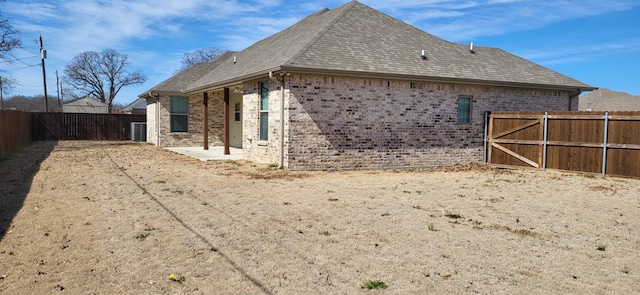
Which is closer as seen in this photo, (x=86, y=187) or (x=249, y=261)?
(x=249, y=261)

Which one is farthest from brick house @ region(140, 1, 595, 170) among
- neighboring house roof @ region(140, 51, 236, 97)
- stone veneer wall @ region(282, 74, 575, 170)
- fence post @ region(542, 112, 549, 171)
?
neighboring house roof @ region(140, 51, 236, 97)

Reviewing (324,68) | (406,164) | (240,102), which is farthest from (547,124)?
(240,102)

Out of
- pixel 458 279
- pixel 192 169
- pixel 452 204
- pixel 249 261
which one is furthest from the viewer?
pixel 192 169

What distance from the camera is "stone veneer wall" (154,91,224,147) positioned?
22062 millimetres

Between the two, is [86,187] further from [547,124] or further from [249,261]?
[547,124]

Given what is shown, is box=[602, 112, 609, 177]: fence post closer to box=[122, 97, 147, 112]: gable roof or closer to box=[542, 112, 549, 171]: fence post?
box=[542, 112, 549, 171]: fence post

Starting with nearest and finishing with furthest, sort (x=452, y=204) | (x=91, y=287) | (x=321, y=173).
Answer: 1. (x=91, y=287)
2. (x=452, y=204)
3. (x=321, y=173)

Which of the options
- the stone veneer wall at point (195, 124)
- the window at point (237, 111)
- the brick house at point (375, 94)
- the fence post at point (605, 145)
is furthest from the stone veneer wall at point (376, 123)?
the stone veneer wall at point (195, 124)

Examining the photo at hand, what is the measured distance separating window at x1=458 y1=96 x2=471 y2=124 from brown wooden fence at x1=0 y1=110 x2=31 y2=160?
14838mm

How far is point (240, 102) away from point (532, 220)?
16.1 meters

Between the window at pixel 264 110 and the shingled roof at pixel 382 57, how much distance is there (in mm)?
532

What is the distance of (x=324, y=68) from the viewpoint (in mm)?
12195

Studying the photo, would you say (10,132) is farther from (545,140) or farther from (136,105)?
(136,105)

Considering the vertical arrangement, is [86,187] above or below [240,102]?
below
